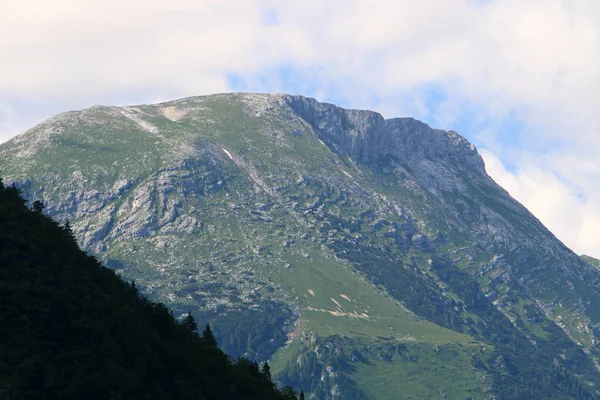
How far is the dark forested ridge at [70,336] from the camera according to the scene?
15475 cm

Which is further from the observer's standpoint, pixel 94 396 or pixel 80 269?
pixel 80 269

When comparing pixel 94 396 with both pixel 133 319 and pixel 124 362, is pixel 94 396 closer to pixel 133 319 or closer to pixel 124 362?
pixel 124 362

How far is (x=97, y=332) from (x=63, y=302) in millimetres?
8181

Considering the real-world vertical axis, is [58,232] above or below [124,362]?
above

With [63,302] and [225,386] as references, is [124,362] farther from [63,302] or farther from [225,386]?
[225,386]

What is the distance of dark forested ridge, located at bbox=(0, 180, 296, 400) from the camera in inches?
6093

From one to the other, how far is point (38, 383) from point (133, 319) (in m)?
32.4

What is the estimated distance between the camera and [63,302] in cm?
17225

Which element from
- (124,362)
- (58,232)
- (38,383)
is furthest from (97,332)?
(58,232)

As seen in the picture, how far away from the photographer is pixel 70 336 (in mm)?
166625

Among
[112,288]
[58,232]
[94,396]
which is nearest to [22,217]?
[58,232]

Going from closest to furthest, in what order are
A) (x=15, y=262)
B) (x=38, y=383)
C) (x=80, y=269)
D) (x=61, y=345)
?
(x=38, y=383)
(x=61, y=345)
(x=15, y=262)
(x=80, y=269)

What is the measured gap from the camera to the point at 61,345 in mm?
163500

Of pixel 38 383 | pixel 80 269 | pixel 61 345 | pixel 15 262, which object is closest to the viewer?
pixel 38 383
